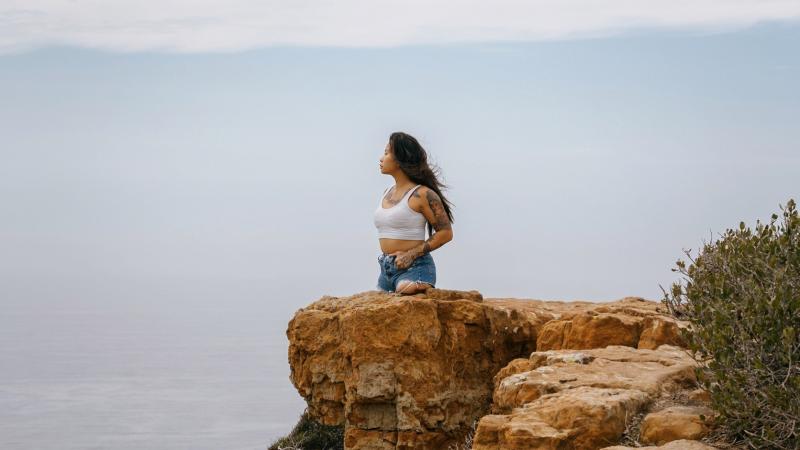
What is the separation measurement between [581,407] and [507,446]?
641 mm

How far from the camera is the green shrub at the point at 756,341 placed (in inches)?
294

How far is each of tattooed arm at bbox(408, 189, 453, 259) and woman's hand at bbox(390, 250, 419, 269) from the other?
0.05 ft

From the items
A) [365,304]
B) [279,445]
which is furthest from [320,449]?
[365,304]

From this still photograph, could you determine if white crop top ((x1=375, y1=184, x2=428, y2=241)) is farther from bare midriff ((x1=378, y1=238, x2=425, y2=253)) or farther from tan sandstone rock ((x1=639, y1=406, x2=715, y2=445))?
tan sandstone rock ((x1=639, y1=406, x2=715, y2=445))

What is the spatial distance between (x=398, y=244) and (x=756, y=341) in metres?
4.72

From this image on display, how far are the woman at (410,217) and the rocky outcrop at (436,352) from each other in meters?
0.26

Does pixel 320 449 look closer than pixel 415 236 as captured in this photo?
No

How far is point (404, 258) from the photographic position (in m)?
11.5

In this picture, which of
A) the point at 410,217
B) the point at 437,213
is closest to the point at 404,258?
the point at 410,217

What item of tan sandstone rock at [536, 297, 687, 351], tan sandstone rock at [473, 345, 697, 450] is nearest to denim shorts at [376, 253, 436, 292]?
tan sandstone rock at [536, 297, 687, 351]

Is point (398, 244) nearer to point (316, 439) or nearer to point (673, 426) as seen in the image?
point (673, 426)

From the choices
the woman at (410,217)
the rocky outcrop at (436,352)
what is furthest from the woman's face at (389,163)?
the rocky outcrop at (436,352)

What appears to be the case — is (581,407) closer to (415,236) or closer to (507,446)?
(507,446)

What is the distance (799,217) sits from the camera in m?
8.27
